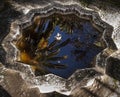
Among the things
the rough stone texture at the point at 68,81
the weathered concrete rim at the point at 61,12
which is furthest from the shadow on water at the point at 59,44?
the rough stone texture at the point at 68,81

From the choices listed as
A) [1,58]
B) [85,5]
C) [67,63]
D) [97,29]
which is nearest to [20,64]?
[1,58]

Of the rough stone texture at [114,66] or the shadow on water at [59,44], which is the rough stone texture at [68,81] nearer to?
the rough stone texture at [114,66]

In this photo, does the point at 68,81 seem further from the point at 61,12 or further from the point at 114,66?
the point at 61,12

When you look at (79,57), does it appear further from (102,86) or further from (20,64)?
(20,64)

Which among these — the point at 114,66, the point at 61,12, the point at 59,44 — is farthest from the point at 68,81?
the point at 61,12

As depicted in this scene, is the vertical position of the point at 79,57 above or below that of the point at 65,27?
below
